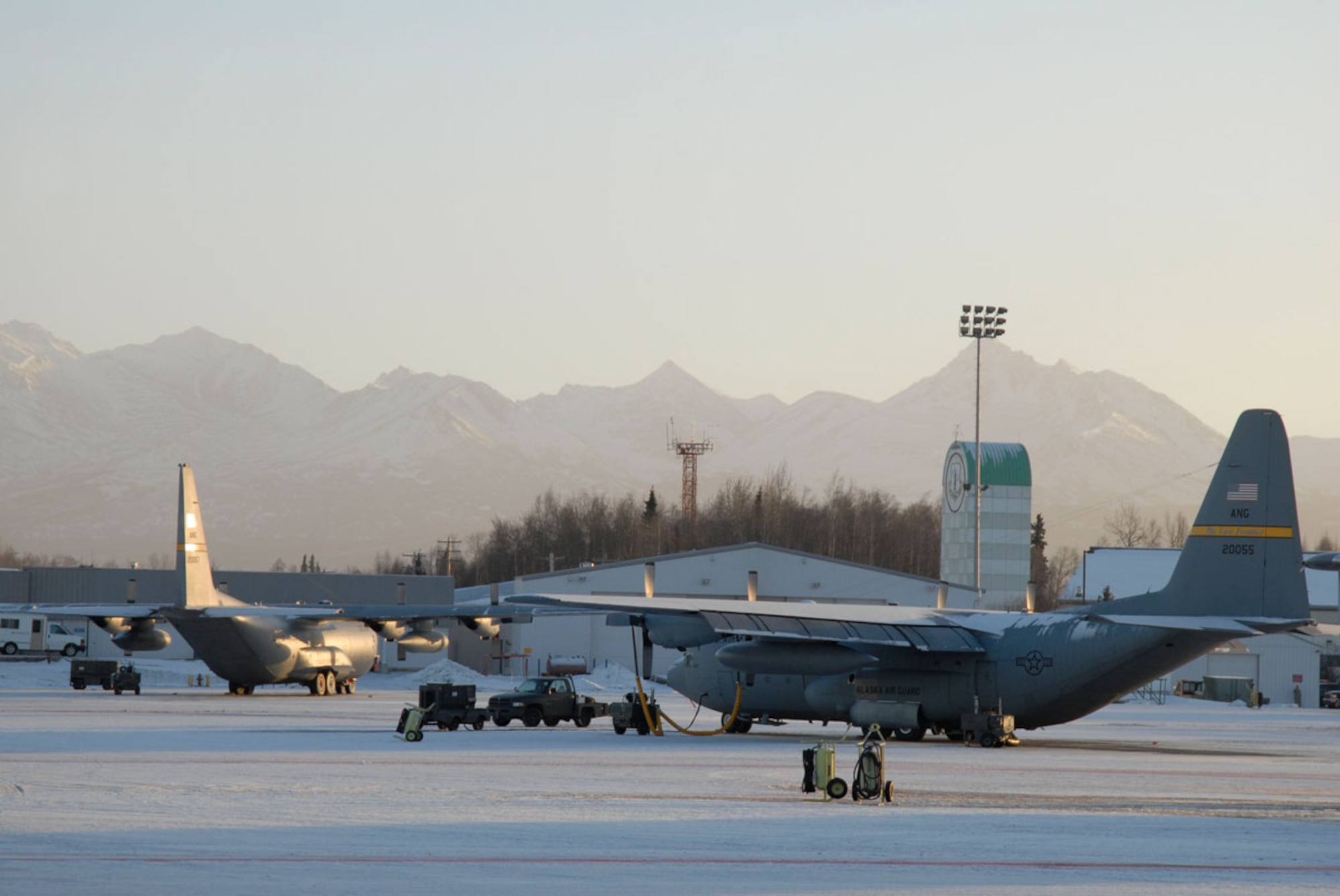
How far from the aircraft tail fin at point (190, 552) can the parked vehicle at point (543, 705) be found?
13.8 m

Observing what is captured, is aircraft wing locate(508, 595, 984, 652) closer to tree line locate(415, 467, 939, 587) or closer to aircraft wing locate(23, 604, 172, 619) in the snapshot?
aircraft wing locate(23, 604, 172, 619)

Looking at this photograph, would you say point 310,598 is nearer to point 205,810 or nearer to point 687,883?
point 205,810

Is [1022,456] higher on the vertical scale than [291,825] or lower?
higher

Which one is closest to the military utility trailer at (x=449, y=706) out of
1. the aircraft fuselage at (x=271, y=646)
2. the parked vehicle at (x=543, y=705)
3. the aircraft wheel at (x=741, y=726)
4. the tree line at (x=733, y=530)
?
the parked vehicle at (x=543, y=705)

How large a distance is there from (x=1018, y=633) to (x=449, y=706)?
1316cm

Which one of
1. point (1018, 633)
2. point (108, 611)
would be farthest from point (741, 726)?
point (108, 611)

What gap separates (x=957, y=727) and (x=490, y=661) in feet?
155

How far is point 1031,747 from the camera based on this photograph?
32.4 meters

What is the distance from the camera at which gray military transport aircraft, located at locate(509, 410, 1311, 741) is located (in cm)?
3056

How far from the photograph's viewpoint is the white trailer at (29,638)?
236 ft

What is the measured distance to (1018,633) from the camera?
32625 millimetres

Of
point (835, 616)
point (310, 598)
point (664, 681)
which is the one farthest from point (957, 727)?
point (310, 598)

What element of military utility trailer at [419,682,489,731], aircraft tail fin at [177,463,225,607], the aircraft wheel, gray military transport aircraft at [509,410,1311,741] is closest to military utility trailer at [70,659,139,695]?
aircraft tail fin at [177,463,225,607]

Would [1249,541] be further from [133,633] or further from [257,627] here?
[133,633]
